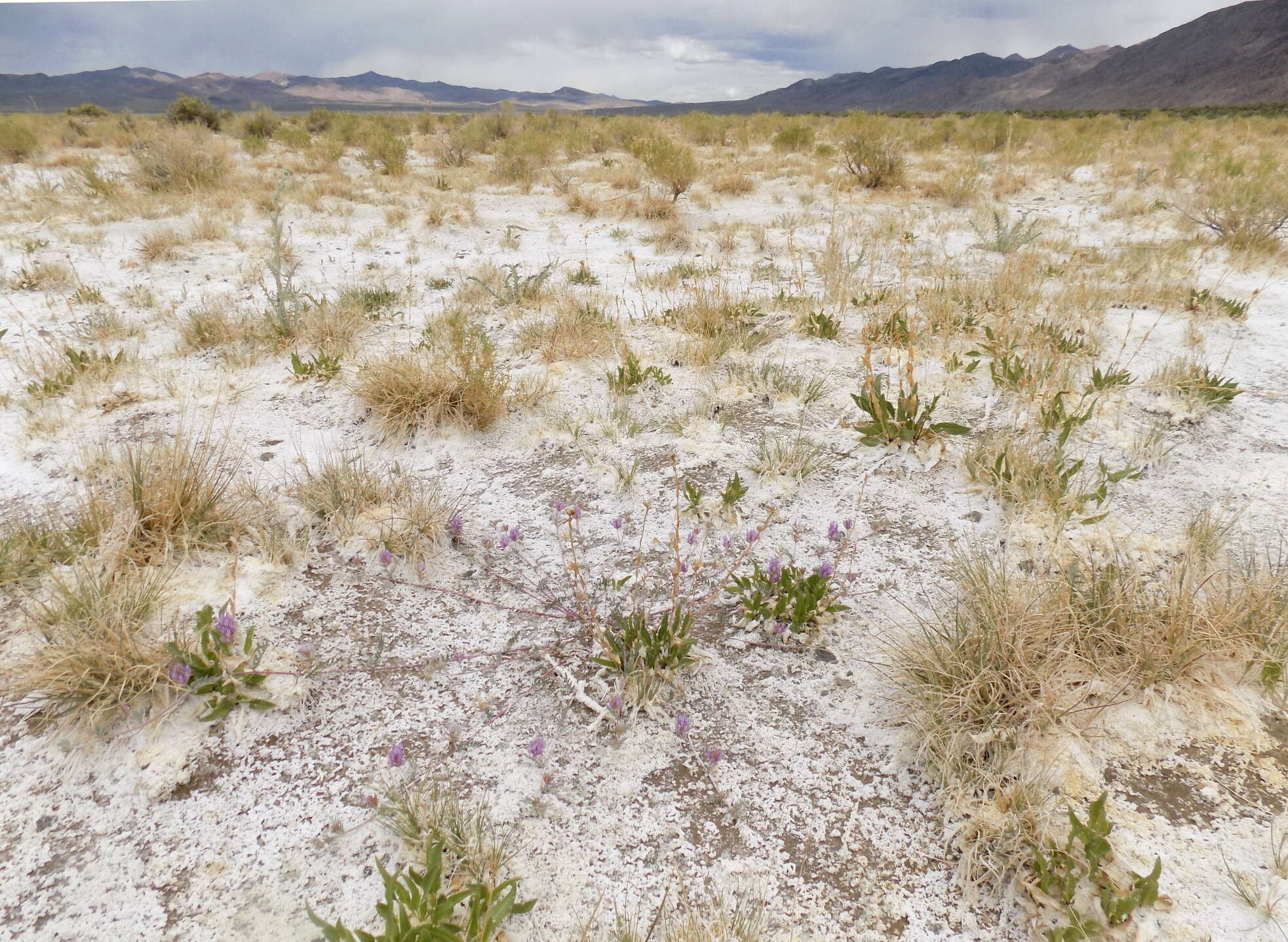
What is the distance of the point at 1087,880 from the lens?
55.2 inches

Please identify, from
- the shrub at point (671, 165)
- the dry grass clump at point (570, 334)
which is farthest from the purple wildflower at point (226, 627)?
the shrub at point (671, 165)

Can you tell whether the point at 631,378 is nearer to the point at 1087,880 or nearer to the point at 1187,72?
the point at 1087,880

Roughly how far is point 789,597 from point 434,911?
56.4 inches

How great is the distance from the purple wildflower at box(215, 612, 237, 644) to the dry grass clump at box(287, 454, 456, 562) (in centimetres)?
67

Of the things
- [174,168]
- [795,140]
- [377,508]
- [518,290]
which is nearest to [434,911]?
[377,508]

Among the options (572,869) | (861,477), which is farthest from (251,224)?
(572,869)

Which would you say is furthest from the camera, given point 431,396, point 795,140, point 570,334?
point 795,140

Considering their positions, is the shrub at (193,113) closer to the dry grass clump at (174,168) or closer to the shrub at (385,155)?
the shrub at (385,155)

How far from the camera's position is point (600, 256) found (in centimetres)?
736

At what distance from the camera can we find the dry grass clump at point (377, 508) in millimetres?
2672

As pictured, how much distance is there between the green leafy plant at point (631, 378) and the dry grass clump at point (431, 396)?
2.33 ft

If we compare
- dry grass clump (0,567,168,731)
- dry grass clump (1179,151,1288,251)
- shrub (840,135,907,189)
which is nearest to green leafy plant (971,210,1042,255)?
dry grass clump (1179,151,1288,251)

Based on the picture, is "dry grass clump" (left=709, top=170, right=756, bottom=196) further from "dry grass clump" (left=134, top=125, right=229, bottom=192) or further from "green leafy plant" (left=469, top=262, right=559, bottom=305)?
"dry grass clump" (left=134, top=125, right=229, bottom=192)

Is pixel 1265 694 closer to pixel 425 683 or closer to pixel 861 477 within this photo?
pixel 861 477
